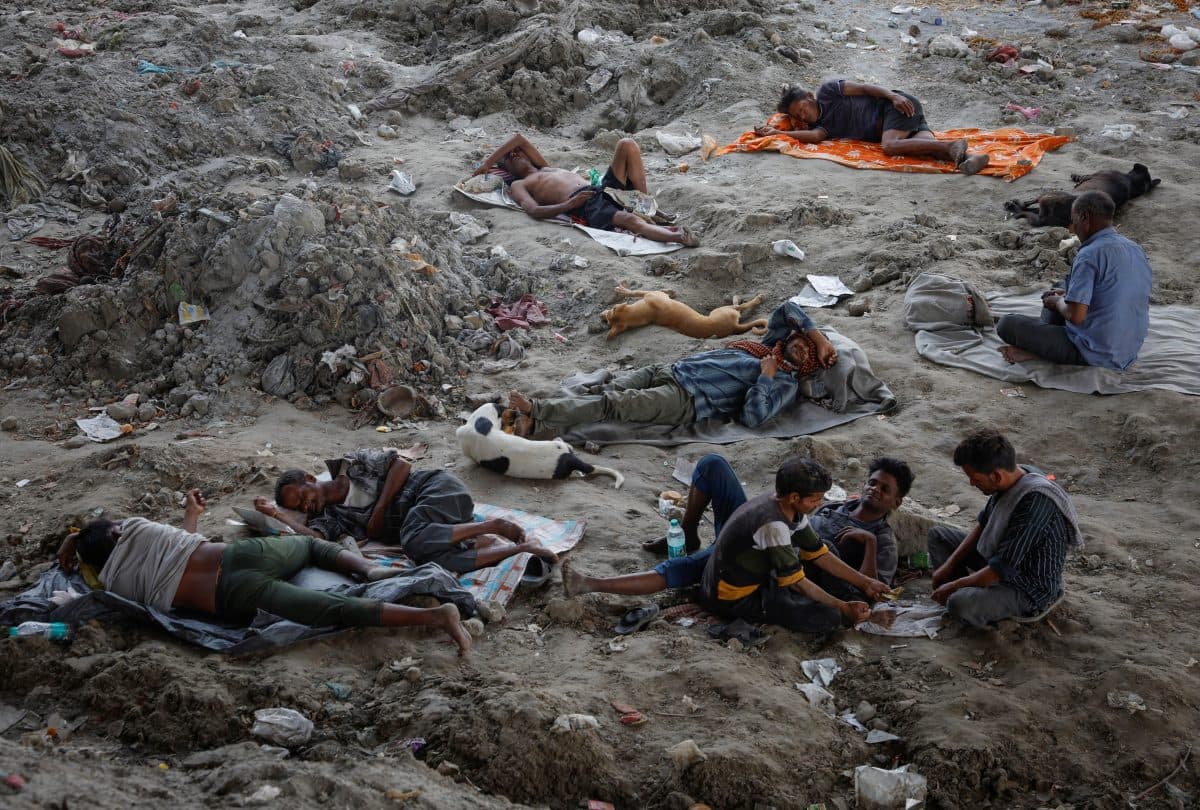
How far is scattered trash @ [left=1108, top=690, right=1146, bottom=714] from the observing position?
3.14 m

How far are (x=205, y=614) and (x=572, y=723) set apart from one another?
1687mm

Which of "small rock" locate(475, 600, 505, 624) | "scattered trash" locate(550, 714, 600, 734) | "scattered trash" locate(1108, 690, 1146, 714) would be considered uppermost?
"scattered trash" locate(1108, 690, 1146, 714)

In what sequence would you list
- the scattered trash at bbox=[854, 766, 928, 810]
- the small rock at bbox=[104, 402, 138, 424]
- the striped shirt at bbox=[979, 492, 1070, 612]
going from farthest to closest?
the small rock at bbox=[104, 402, 138, 424] < the striped shirt at bbox=[979, 492, 1070, 612] < the scattered trash at bbox=[854, 766, 928, 810]

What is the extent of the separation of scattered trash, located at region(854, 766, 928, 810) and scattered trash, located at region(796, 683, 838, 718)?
376 millimetres

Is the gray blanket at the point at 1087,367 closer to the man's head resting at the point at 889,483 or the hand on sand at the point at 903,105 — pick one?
the man's head resting at the point at 889,483

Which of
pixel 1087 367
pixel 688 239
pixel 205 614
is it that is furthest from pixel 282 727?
pixel 688 239

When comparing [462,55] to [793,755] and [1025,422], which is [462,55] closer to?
[1025,422]

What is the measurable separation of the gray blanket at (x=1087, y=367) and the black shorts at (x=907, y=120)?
113 inches

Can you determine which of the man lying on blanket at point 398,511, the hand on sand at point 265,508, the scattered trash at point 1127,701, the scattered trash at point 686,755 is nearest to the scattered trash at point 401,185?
the man lying on blanket at point 398,511

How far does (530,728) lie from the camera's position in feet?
9.93

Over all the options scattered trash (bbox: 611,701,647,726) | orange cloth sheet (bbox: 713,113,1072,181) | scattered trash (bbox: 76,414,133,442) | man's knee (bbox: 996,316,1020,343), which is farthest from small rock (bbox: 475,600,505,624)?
orange cloth sheet (bbox: 713,113,1072,181)

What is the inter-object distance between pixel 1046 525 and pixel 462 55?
9.66 m

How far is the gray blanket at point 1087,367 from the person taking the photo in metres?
5.28

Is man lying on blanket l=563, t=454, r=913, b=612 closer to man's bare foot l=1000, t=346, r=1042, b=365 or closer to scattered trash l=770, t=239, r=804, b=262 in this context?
man's bare foot l=1000, t=346, r=1042, b=365
